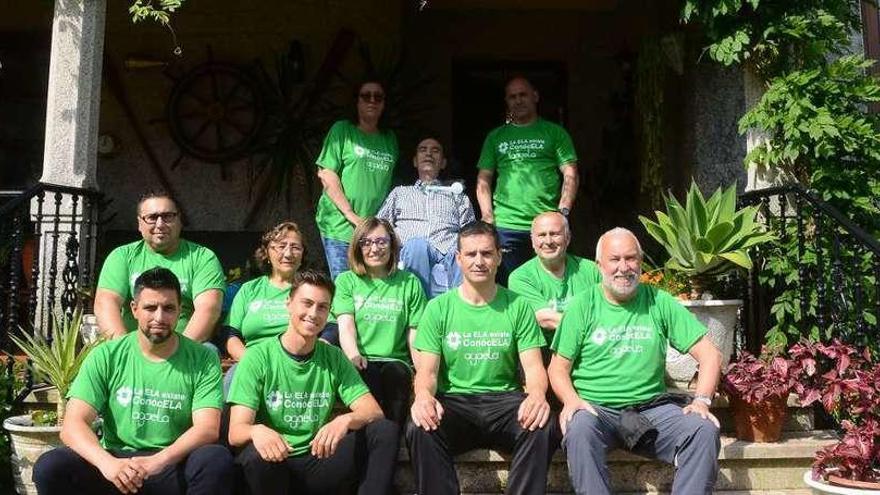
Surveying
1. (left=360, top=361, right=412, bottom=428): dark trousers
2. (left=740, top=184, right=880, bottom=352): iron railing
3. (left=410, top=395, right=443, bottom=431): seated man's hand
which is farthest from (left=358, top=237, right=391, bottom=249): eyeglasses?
(left=740, top=184, right=880, bottom=352): iron railing

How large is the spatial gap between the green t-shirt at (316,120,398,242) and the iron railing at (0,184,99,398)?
1383mm

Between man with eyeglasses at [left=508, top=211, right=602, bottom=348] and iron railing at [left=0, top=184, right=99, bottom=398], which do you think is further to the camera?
iron railing at [left=0, top=184, right=99, bottom=398]

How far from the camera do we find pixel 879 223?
4637 millimetres

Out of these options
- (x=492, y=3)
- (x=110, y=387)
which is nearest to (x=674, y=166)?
(x=492, y=3)

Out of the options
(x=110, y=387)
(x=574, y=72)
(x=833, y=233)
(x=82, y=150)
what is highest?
(x=574, y=72)

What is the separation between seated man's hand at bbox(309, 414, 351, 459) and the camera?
327 centimetres

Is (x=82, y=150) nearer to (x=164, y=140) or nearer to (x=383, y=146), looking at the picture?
(x=383, y=146)

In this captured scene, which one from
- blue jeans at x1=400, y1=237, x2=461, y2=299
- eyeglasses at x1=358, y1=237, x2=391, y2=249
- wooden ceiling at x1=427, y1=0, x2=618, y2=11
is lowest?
blue jeans at x1=400, y1=237, x2=461, y2=299

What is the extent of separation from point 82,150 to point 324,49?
2.71 metres

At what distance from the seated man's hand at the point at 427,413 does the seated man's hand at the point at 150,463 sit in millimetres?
995

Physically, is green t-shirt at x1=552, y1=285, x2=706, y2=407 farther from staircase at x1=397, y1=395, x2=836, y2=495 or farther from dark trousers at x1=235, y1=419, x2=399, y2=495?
dark trousers at x1=235, y1=419, x2=399, y2=495

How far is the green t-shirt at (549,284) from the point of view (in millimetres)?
3975

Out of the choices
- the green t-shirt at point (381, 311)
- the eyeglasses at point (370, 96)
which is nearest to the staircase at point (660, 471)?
the green t-shirt at point (381, 311)

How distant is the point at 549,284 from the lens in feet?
13.2
